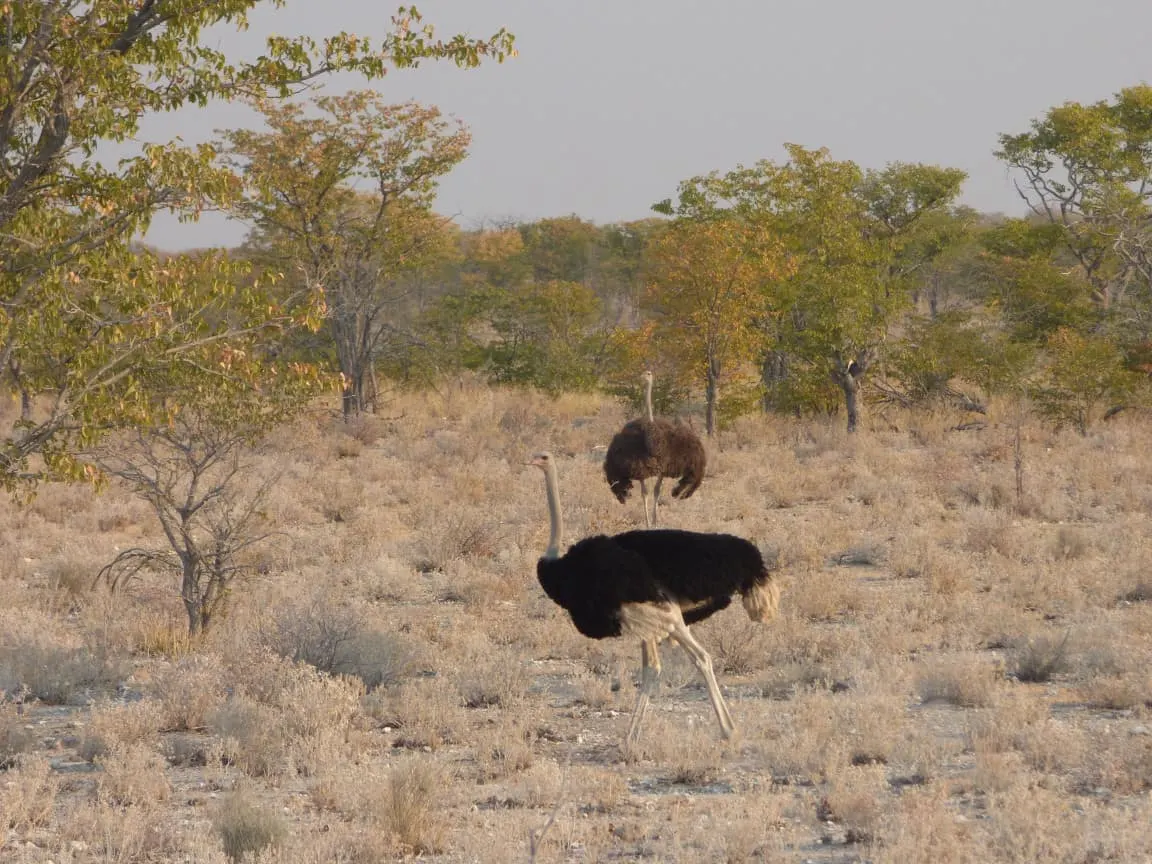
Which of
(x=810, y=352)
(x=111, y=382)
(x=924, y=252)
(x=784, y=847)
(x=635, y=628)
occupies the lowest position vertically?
(x=784, y=847)

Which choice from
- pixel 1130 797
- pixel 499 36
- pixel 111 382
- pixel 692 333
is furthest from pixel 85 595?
pixel 692 333

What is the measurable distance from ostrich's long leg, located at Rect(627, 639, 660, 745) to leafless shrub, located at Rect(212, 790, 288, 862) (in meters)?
2.08

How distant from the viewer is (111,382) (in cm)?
644

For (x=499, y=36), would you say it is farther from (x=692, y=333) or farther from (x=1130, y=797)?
(x=692, y=333)

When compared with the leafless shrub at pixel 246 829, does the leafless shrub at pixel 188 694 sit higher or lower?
higher

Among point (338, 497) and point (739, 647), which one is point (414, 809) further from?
point (338, 497)

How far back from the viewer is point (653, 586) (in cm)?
719

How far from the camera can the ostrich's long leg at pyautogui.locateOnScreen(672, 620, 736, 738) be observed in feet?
23.6

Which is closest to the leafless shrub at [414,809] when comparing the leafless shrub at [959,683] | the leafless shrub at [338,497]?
the leafless shrub at [959,683]

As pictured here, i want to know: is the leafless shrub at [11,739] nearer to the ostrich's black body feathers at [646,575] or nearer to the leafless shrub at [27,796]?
the leafless shrub at [27,796]

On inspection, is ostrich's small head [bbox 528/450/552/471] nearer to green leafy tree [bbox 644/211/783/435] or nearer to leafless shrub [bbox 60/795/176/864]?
leafless shrub [bbox 60/795/176/864]

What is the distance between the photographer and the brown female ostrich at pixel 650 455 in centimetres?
1348

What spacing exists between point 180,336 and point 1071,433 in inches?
662

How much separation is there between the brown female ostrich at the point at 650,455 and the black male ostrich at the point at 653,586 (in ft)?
19.0
